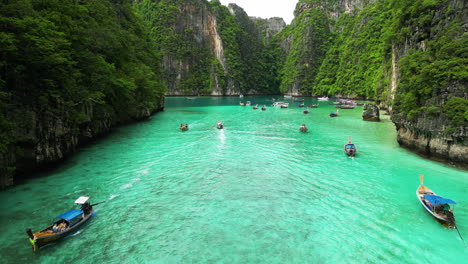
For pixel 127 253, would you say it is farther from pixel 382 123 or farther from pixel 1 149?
pixel 382 123

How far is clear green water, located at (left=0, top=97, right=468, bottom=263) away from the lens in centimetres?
1240

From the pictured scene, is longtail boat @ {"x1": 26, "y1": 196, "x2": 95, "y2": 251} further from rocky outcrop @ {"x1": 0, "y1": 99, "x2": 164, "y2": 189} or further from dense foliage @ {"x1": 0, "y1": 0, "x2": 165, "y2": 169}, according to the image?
rocky outcrop @ {"x1": 0, "y1": 99, "x2": 164, "y2": 189}

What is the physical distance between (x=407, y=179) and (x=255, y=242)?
627 inches

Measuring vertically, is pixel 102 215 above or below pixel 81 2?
below

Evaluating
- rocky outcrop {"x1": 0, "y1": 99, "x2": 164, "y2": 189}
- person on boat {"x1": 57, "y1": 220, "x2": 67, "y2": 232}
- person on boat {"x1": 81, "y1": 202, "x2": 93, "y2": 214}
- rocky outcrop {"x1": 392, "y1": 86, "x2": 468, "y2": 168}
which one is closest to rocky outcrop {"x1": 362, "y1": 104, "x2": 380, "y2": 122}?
rocky outcrop {"x1": 392, "y1": 86, "x2": 468, "y2": 168}

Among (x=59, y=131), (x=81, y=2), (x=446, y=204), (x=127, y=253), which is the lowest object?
(x=127, y=253)

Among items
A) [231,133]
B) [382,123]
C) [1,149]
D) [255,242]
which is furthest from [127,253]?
[382,123]

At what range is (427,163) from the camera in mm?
24734

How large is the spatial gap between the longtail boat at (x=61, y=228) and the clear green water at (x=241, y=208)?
0.41 meters

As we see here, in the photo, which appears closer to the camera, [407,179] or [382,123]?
[407,179]

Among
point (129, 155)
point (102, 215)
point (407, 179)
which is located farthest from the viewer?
point (129, 155)

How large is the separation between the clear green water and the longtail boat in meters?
0.41

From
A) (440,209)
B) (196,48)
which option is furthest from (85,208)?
(196,48)

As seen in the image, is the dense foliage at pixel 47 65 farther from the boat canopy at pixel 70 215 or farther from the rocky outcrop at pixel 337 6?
the rocky outcrop at pixel 337 6
